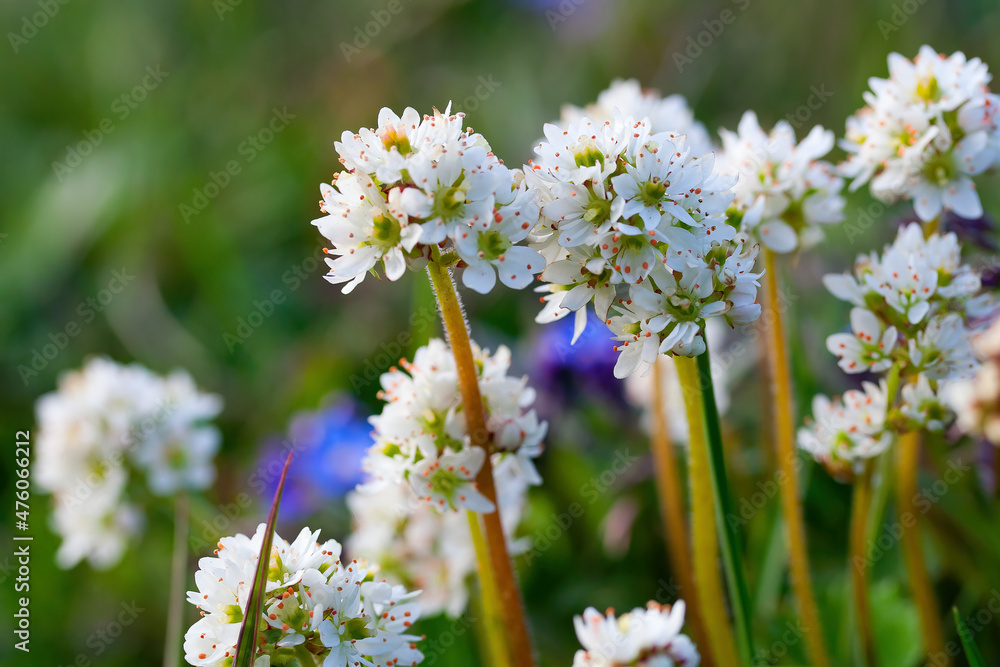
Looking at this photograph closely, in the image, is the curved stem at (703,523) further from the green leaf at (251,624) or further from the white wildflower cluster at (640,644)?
the green leaf at (251,624)

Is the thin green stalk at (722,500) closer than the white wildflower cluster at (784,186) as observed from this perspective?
Yes

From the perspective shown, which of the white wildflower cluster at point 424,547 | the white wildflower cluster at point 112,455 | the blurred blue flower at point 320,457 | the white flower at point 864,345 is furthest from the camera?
the blurred blue flower at point 320,457

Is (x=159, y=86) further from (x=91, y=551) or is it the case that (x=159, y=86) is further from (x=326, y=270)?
(x=91, y=551)

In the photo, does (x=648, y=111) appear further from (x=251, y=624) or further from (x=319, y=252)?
(x=319, y=252)

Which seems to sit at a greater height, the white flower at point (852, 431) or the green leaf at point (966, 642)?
the white flower at point (852, 431)

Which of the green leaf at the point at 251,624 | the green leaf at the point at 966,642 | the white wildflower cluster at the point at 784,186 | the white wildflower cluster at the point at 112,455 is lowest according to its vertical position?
the green leaf at the point at 966,642

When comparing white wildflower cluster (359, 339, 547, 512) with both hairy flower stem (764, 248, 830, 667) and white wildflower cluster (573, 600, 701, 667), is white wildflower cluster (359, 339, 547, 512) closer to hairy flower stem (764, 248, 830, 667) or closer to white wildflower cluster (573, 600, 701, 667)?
white wildflower cluster (573, 600, 701, 667)

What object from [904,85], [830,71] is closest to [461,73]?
→ [830,71]

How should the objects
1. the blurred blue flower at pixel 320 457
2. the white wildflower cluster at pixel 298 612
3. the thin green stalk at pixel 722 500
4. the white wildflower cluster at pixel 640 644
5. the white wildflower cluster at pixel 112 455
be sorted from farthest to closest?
the blurred blue flower at pixel 320 457 → the white wildflower cluster at pixel 112 455 → the thin green stalk at pixel 722 500 → the white wildflower cluster at pixel 640 644 → the white wildflower cluster at pixel 298 612

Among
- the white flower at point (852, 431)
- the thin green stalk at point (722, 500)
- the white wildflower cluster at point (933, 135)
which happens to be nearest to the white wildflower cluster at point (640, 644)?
the thin green stalk at point (722, 500)
